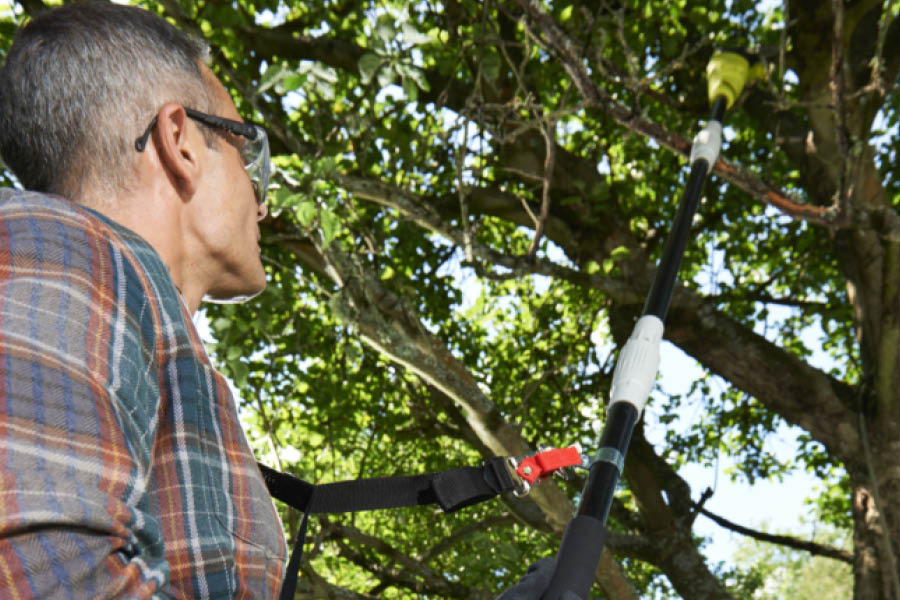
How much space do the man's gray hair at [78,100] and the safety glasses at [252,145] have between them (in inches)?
3.8

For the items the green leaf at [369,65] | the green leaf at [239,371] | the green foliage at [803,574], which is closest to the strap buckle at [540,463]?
the green leaf at [369,65]

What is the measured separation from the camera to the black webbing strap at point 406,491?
4.53 feet

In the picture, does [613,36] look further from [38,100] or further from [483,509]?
[38,100]

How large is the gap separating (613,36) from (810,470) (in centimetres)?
647

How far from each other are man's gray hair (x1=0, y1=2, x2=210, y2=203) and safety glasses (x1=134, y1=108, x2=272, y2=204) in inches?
3.8

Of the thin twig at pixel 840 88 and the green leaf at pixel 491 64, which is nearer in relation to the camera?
the thin twig at pixel 840 88

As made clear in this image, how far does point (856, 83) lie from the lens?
587cm

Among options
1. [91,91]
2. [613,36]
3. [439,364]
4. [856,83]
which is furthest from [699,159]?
[613,36]

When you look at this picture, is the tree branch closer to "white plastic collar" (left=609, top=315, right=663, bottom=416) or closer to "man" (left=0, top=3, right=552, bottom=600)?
"white plastic collar" (left=609, top=315, right=663, bottom=416)

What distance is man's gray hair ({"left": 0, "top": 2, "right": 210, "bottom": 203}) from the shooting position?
1230 millimetres

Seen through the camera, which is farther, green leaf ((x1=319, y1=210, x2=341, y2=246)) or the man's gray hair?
green leaf ((x1=319, y1=210, x2=341, y2=246))

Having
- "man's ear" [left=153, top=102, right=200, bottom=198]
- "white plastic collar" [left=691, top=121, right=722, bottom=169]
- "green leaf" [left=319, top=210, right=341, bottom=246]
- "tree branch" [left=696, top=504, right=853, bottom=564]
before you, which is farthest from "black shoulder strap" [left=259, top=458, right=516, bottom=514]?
"tree branch" [left=696, top=504, right=853, bottom=564]

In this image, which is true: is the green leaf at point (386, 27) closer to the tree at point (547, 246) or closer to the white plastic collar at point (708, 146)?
the tree at point (547, 246)

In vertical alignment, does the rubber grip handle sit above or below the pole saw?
below
